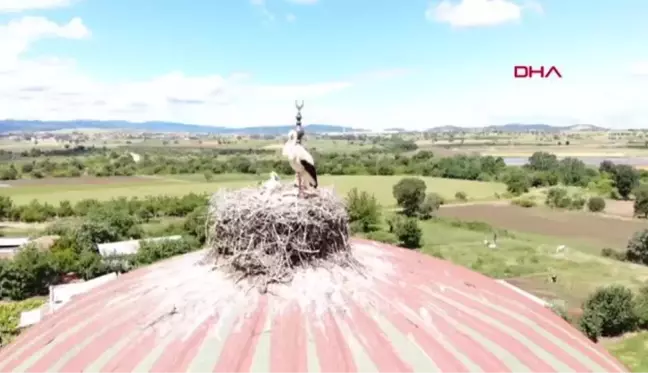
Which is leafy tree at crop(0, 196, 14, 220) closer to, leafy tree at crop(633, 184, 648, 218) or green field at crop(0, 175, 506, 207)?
green field at crop(0, 175, 506, 207)

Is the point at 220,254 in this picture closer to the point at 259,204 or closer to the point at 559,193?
the point at 259,204

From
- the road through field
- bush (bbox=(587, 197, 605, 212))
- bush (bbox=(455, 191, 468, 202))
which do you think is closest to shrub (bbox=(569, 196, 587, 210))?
bush (bbox=(587, 197, 605, 212))

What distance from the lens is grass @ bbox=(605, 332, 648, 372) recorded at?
1182 inches

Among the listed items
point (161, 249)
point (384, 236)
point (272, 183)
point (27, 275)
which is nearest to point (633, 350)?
point (384, 236)

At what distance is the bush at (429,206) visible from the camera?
6712 centimetres

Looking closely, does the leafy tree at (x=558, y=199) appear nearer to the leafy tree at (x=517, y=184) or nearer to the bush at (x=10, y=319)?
the leafy tree at (x=517, y=184)

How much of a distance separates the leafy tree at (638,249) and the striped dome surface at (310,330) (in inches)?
1816

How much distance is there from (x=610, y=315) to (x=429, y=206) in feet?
111

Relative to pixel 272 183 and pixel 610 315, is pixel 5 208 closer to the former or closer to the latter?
pixel 610 315

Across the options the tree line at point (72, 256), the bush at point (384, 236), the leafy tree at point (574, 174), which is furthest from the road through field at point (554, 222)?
the tree line at point (72, 256)

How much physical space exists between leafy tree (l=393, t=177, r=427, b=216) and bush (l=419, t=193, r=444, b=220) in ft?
1.84

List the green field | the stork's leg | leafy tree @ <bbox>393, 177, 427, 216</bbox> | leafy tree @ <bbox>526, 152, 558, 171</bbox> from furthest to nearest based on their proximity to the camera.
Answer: leafy tree @ <bbox>526, 152, 558, 171</bbox>, the green field, leafy tree @ <bbox>393, 177, 427, 216</bbox>, the stork's leg

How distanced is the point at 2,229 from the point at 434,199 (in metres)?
41.9

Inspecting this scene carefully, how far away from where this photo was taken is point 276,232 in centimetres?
773
